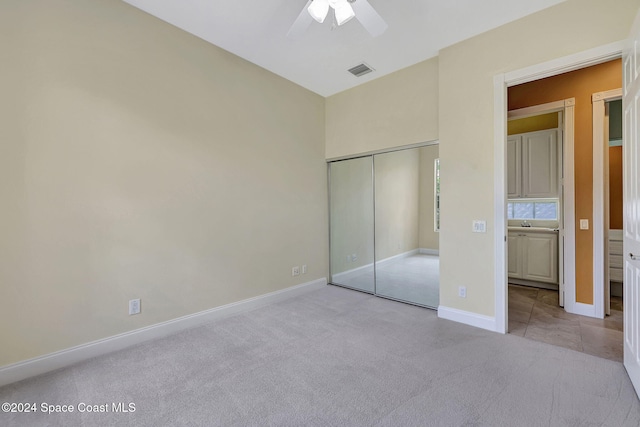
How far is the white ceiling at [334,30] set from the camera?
2.36 meters

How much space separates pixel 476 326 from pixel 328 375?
173 centimetres

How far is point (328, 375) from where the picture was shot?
2.00 m

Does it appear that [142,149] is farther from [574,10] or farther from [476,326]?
[574,10]

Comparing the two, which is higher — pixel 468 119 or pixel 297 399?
pixel 468 119

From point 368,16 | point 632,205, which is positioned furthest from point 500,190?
point 368,16

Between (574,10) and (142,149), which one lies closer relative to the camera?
(574,10)

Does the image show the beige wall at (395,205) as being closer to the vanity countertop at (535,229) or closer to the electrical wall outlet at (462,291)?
the electrical wall outlet at (462,291)

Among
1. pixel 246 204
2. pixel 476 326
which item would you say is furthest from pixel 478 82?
pixel 246 204

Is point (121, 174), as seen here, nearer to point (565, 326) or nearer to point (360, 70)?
point (360, 70)

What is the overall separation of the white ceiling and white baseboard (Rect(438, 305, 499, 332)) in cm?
287

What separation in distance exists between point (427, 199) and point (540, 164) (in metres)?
2.05

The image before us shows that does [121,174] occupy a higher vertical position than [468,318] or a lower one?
higher

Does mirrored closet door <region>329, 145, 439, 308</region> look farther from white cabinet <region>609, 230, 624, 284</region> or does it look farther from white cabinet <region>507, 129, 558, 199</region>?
white cabinet <region>609, 230, 624, 284</region>

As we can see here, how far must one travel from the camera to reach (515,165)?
14.2 feet
